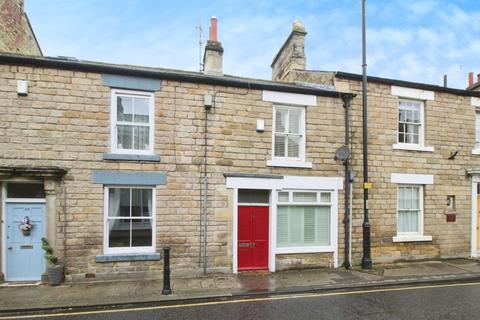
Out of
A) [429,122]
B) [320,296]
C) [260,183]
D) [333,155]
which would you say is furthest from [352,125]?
[320,296]

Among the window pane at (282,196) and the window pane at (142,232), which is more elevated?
the window pane at (282,196)

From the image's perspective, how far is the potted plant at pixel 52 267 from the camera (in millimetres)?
7934

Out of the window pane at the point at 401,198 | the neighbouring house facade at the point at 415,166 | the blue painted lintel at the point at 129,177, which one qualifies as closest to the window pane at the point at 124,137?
the blue painted lintel at the point at 129,177

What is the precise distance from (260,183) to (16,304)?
21.2 feet

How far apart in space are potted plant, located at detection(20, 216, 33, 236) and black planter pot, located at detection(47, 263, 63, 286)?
115 cm

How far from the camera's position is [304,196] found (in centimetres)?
1012

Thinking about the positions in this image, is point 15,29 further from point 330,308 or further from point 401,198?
point 401,198

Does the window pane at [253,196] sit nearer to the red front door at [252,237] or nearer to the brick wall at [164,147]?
the red front door at [252,237]

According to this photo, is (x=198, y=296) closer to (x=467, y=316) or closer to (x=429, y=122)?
(x=467, y=316)

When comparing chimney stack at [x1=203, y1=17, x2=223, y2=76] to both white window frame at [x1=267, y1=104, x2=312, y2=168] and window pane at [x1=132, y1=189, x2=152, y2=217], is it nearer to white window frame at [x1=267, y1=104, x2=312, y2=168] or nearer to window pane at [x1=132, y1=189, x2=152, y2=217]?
white window frame at [x1=267, y1=104, x2=312, y2=168]

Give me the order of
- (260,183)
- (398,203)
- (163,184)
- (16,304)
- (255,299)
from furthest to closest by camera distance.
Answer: (398,203) < (260,183) < (163,184) < (255,299) < (16,304)

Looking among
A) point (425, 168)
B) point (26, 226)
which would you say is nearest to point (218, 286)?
point (26, 226)

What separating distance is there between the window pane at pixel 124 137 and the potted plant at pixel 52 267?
309 centimetres

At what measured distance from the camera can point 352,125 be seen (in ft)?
34.7
